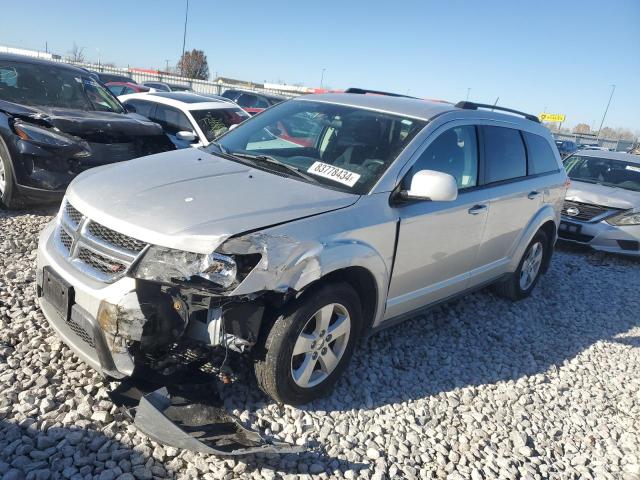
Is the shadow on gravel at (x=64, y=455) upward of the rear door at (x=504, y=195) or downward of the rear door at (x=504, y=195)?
downward

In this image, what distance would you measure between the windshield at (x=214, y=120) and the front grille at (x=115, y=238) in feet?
16.5

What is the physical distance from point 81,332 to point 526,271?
4.32 m

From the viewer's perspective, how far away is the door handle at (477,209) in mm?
3982

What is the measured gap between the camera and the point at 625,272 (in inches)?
292

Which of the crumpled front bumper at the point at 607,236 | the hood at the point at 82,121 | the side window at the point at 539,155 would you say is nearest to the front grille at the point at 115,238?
the hood at the point at 82,121

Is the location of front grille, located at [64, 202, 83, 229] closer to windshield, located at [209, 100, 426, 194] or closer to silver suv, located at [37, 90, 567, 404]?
silver suv, located at [37, 90, 567, 404]

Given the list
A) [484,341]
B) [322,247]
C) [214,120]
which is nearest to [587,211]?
[484,341]

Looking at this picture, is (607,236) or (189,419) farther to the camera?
(607,236)

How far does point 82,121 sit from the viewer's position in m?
5.57

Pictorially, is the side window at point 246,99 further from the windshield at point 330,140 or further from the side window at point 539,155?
the windshield at point 330,140

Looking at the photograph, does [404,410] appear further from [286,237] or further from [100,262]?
[100,262]

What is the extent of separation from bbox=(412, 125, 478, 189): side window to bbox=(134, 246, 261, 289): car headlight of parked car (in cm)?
151

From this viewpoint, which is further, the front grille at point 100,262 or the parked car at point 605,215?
the parked car at point 605,215

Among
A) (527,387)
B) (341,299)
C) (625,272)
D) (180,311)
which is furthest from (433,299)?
(625,272)
